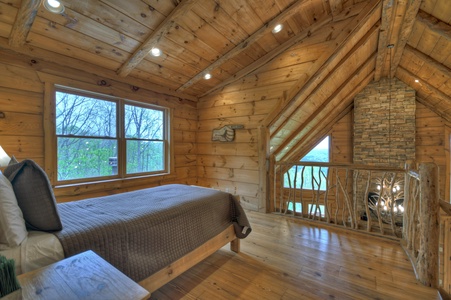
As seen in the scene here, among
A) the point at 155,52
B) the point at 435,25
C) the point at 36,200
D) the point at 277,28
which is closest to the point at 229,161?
the point at 155,52

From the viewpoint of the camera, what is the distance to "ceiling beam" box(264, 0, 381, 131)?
100 inches

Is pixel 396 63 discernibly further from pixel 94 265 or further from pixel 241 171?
pixel 94 265

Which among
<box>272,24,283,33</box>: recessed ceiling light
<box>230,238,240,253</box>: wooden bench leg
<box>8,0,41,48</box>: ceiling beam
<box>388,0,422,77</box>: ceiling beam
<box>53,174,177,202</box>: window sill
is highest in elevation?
<box>272,24,283,33</box>: recessed ceiling light

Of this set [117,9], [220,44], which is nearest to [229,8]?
[220,44]

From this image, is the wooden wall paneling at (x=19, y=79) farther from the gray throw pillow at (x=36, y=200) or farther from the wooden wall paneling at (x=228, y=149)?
the wooden wall paneling at (x=228, y=149)

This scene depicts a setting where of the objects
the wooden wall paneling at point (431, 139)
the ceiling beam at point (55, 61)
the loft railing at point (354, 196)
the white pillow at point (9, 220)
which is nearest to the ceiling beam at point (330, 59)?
the loft railing at point (354, 196)

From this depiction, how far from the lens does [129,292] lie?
695 millimetres

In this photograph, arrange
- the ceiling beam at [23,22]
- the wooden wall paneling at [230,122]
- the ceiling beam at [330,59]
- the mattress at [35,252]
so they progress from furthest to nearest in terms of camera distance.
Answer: the wooden wall paneling at [230,122], the ceiling beam at [330,59], the ceiling beam at [23,22], the mattress at [35,252]

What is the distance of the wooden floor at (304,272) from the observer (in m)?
1.61

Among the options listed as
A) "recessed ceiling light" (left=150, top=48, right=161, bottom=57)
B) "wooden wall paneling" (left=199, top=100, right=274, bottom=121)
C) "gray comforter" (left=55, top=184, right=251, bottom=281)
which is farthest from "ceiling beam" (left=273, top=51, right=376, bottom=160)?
"recessed ceiling light" (left=150, top=48, right=161, bottom=57)

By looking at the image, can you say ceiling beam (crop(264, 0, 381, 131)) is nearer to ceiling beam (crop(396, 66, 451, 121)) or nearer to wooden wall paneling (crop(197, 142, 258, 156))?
wooden wall paneling (crop(197, 142, 258, 156))

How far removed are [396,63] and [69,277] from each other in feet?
18.8

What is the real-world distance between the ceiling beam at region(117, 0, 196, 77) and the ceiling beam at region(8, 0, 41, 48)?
99cm

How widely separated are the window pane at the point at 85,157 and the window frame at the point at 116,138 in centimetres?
6
